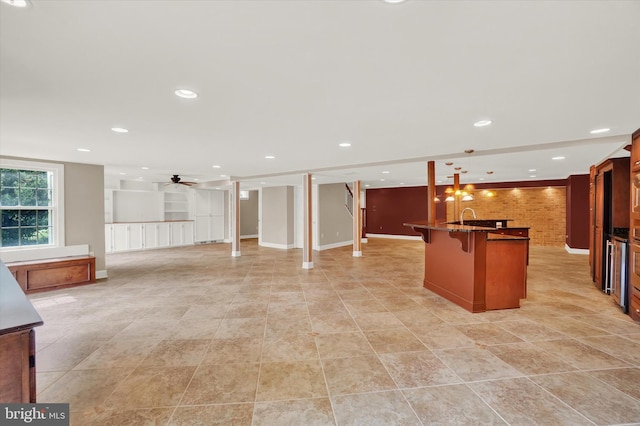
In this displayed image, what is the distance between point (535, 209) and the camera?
10.1 m

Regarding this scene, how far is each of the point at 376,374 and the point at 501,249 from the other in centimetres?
267

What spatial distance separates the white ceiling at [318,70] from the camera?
4.44 feet

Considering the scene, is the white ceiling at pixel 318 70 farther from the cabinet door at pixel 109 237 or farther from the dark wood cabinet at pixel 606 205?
the cabinet door at pixel 109 237

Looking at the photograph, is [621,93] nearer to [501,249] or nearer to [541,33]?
[541,33]

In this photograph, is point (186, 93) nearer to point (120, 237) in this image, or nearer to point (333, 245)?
point (333, 245)

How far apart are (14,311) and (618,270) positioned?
627cm

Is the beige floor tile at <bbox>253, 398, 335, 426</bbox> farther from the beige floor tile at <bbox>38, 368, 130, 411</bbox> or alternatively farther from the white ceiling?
the white ceiling

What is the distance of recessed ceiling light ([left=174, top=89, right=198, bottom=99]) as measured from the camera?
7.27 ft

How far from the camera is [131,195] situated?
32.0ft

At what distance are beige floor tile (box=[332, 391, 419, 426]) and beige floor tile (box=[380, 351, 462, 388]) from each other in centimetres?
21

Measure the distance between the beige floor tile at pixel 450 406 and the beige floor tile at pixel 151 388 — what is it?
68.7 inches

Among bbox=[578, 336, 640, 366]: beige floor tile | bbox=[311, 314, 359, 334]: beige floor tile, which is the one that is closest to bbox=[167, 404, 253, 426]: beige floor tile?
bbox=[311, 314, 359, 334]: beige floor tile

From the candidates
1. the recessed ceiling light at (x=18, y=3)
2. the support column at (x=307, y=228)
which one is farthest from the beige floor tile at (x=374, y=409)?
the support column at (x=307, y=228)

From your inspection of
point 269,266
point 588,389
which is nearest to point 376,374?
point 588,389
